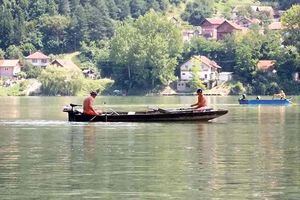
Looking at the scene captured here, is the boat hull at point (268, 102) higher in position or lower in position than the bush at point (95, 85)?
lower

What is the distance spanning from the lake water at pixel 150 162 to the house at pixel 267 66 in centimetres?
10151

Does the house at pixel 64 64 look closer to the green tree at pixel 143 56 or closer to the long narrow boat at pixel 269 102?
the green tree at pixel 143 56

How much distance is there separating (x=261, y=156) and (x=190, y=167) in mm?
5108

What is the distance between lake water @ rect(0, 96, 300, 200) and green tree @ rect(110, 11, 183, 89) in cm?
11059

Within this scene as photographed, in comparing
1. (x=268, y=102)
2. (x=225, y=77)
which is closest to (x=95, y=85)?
(x=225, y=77)

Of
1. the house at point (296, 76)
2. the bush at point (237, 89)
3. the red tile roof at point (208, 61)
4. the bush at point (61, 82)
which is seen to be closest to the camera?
the house at point (296, 76)

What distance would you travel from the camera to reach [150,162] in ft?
136

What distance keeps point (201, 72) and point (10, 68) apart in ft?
119

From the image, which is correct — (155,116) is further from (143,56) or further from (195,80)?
(195,80)

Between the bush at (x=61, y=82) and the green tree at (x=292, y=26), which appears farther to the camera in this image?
the bush at (x=61, y=82)

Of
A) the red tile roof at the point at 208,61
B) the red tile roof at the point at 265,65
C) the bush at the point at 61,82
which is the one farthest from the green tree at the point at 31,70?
the red tile roof at the point at 265,65

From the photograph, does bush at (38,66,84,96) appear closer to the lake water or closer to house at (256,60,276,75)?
house at (256,60,276,75)

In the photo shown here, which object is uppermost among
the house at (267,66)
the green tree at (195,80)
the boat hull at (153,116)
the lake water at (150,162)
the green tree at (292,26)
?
the green tree at (292,26)

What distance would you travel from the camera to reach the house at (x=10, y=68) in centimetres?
19638
